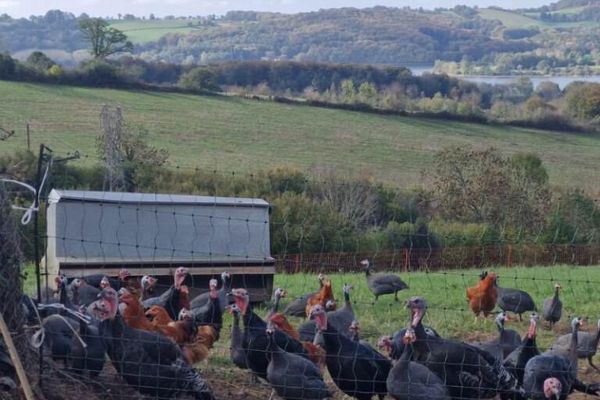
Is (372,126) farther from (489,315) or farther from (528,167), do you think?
(489,315)

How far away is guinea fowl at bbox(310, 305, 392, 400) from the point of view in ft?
28.4

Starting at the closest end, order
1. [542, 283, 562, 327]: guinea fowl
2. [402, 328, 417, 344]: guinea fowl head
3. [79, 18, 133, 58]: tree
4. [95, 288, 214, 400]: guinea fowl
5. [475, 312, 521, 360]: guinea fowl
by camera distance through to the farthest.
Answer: [95, 288, 214, 400]: guinea fowl, [402, 328, 417, 344]: guinea fowl head, [475, 312, 521, 360]: guinea fowl, [542, 283, 562, 327]: guinea fowl, [79, 18, 133, 58]: tree

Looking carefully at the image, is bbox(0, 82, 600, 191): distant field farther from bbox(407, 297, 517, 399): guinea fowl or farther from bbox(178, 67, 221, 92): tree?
bbox(407, 297, 517, 399): guinea fowl

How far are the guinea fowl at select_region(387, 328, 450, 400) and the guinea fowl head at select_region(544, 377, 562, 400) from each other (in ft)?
2.56

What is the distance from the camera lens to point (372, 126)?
175 ft

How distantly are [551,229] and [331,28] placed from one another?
311 feet

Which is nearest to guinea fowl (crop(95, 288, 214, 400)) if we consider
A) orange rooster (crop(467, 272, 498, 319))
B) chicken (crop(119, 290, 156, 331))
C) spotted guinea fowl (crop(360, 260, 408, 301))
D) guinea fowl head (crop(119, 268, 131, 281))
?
chicken (crop(119, 290, 156, 331))

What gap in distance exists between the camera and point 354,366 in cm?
869

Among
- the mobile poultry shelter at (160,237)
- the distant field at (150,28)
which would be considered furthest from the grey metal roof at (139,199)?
the distant field at (150,28)

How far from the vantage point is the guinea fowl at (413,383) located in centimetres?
814

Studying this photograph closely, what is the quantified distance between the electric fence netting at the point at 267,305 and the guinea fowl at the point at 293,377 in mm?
13

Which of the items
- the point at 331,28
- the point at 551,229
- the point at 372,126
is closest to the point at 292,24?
the point at 331,28

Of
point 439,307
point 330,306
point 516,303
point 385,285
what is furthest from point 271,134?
point 330,306

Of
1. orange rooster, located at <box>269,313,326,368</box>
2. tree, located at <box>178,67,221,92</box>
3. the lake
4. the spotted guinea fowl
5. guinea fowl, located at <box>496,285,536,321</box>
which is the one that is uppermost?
orange rooster, located at <box>269,313,326,368</box>
